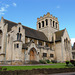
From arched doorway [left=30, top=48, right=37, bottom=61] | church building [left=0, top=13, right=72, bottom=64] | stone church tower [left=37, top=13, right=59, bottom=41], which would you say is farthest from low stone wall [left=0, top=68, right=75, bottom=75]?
stone church tower [left=37, top=13, right=59, bottom=41]

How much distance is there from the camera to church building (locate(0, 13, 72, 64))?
30812mm

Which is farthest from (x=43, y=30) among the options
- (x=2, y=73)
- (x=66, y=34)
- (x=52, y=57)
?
(x=2, y=73)

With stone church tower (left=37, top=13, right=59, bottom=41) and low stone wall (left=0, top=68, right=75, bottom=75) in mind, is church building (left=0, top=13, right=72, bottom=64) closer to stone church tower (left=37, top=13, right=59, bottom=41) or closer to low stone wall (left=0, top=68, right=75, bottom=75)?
stone church tower (left=37, top=13, right=59, bottom=41)

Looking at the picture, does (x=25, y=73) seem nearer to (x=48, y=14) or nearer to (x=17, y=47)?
(x=17, y=47)

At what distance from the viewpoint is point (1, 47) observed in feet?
110

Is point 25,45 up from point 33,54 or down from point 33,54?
up

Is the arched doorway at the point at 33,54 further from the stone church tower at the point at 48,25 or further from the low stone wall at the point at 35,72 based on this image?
the stone church tower at the point at 48,25

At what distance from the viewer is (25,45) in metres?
32.4

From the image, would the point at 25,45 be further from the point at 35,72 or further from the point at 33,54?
the point at 35,72

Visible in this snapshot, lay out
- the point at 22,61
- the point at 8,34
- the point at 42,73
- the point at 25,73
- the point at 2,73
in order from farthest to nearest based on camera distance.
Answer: the point at 8,34
the point at 22,61
the point at 42,73
the point at 25,73
the point at 2,73

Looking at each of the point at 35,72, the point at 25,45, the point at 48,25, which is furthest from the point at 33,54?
the point at 48,25

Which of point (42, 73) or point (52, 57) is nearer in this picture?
point (42, 73)

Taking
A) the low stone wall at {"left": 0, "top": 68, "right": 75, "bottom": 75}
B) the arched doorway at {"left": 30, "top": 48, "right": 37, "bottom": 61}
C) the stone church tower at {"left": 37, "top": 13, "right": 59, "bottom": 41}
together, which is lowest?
the low stone wall at {"left": 0, "top": 68, "right": 75, "bottom": 75}

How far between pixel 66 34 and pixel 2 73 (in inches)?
1652
